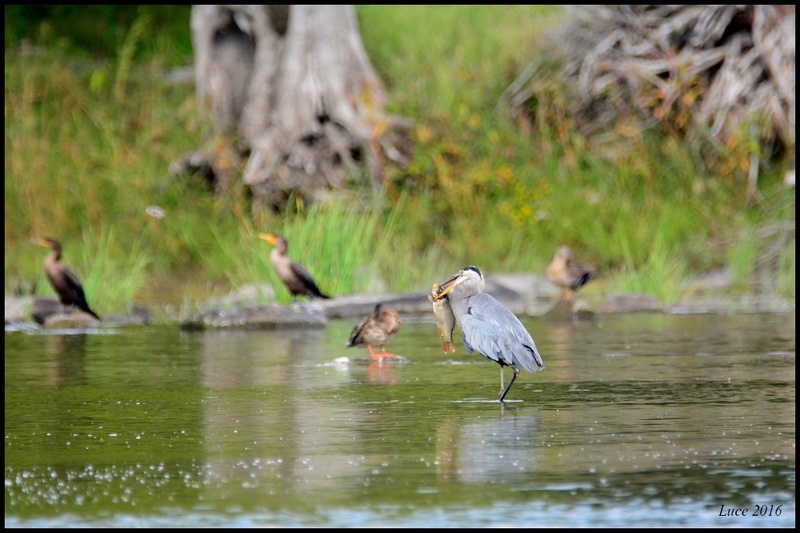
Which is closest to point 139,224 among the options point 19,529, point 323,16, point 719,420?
point 323,16

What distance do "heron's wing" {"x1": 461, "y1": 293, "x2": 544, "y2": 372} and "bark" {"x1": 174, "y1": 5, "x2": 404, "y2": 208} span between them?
12.8 meters

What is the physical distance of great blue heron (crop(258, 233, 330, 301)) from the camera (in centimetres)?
1572

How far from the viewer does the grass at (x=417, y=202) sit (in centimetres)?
1797

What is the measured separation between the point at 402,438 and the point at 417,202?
47.2 feet

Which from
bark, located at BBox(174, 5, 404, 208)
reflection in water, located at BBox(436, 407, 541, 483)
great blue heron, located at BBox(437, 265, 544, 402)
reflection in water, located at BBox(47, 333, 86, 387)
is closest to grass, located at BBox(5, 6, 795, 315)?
bark, located at BBox(174, 5, 404, 208)

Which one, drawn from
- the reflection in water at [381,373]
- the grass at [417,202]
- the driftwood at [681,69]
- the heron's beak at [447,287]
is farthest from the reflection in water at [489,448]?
the driftwood at [681,69]

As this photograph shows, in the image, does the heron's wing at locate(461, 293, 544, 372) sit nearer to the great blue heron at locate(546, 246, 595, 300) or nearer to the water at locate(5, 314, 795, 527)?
the water at locate(5, 314, 795, 527)

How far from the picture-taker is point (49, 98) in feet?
89.4

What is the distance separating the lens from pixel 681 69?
71.3ft

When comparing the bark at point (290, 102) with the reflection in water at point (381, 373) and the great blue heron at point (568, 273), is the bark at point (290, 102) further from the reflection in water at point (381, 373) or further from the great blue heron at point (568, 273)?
the reflection in water at point (381, 373)

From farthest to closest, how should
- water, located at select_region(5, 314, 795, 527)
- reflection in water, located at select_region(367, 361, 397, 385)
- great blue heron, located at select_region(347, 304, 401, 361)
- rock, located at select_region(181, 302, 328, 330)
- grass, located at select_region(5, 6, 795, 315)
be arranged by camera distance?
grass, located at select_region(5, 6, 795, 315) < rock, located at select_region(181, 302, 328, 330) < great blue heron, located at select_region(347, 304, 401, 361) < reflection in water, located at select_region(367, 361, 397, 385) < water, located at select_region(5, 314, 795, 527)

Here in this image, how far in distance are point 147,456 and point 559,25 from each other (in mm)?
18236

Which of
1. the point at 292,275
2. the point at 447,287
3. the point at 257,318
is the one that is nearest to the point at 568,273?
the point at 292,275

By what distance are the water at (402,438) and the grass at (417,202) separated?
4.91 meters
